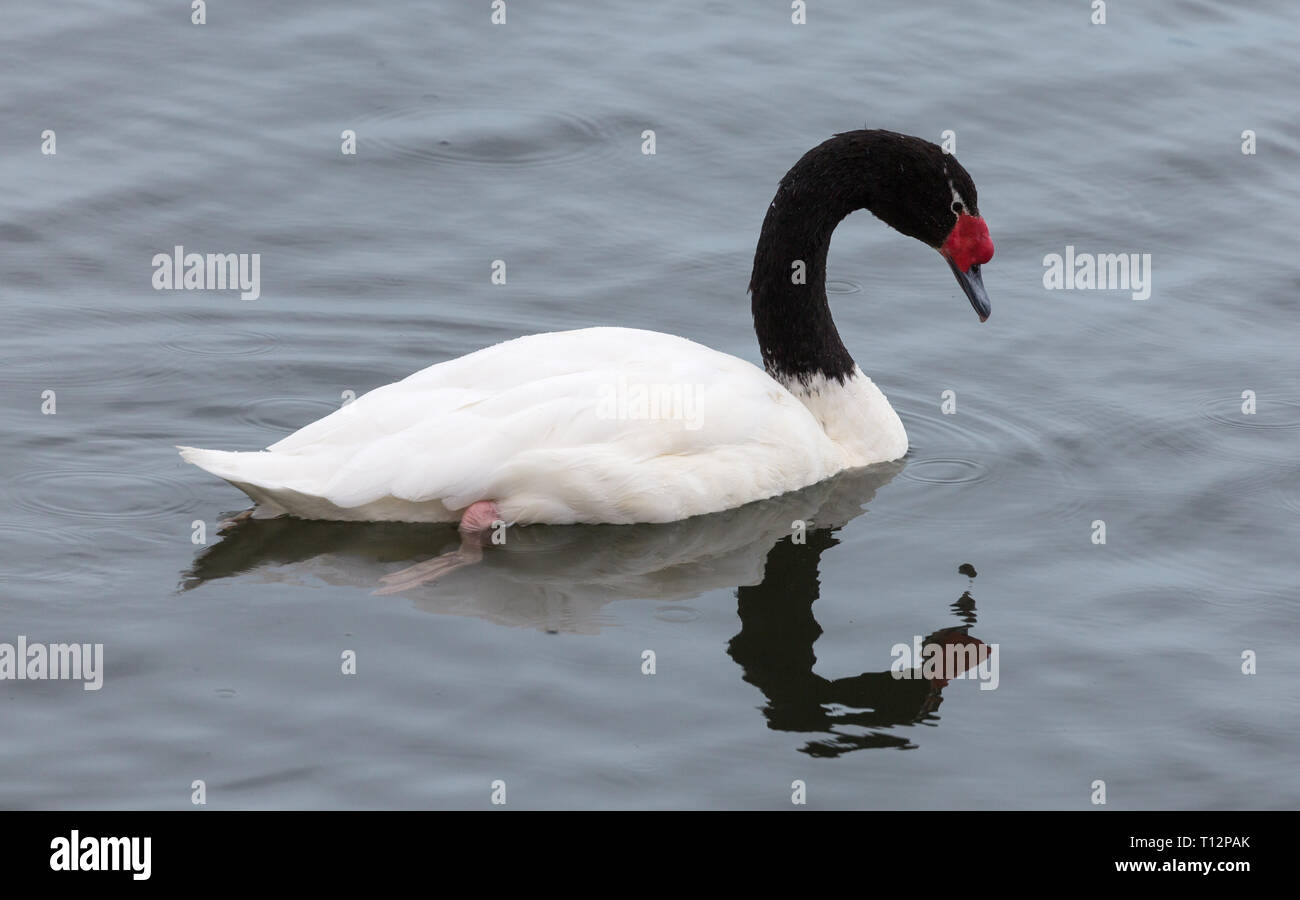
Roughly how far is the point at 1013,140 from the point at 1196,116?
154 cm

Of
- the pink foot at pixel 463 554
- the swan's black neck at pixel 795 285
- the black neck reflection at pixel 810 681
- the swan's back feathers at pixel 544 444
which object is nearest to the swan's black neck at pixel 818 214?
the swan's black neck at pixel 795 285

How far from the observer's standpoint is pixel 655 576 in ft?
31.6

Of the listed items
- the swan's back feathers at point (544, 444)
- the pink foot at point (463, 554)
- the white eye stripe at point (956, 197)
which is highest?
the white eye stripe at point (956, 197)

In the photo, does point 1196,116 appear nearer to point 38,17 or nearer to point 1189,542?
point 1189,542

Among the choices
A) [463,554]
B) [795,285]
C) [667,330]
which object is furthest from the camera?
[667,330]

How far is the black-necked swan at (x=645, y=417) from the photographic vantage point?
9523 millimetres

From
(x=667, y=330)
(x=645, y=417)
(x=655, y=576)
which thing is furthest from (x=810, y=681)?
(x=667, y=330)

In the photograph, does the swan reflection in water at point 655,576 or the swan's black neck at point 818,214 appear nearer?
the swan reflection in water at point 655,576

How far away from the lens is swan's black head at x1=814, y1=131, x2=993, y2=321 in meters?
10.8

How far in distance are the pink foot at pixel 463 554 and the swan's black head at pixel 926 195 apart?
9.08 ft

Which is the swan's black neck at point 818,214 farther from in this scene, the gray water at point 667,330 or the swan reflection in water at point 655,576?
the swan reflection in water at point 655,576

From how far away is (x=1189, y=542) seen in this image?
10.3m

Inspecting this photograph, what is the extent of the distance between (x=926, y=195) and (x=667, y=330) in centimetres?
199

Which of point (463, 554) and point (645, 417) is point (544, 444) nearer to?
point (645, 417)
